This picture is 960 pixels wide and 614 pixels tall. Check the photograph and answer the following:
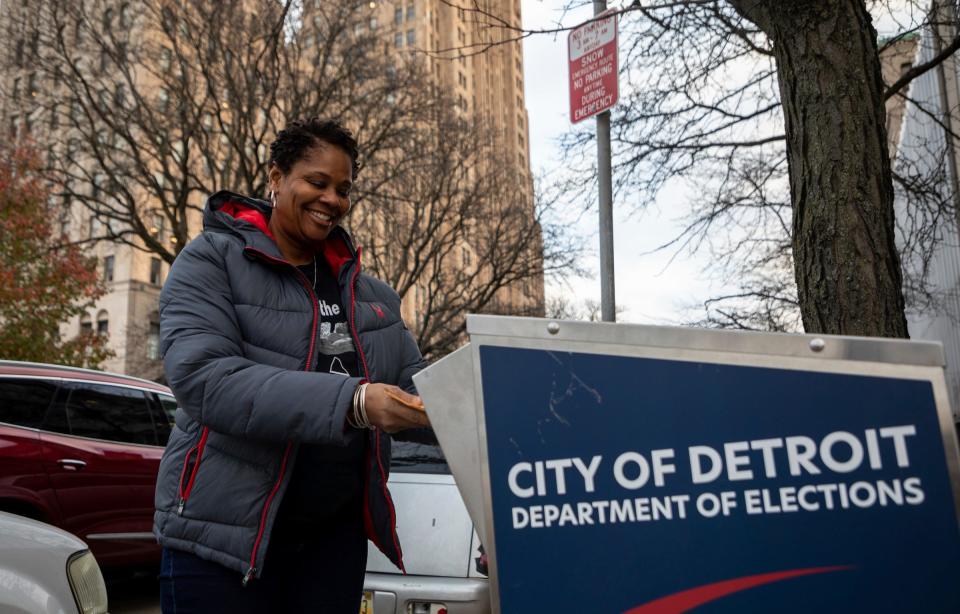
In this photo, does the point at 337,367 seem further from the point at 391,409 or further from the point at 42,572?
the point at 42,572

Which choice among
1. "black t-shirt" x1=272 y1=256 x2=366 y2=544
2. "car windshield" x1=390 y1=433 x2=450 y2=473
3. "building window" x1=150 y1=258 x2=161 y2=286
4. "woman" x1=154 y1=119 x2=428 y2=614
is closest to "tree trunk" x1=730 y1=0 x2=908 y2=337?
"car windshield" x1=390 y1=433 x2=450 y2=473

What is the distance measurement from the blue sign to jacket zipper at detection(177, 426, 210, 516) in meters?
0.85

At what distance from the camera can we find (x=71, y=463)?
5754 millimetres

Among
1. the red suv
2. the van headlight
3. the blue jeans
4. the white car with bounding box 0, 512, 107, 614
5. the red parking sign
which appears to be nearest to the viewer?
the blue jeans

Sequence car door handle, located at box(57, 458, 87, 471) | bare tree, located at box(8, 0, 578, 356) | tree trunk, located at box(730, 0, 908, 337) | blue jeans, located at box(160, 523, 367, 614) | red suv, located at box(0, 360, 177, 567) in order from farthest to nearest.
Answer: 1. bare tree, located at box(8, 0, 578, 356)
2. car door handle, located at box(57, 458, 87, 471)
3. red suv, located at box(0, 360, 177, 567)
4. tree trunk, located at box(730, 0, 908, 337)
5. blue jeans, located at box(160, 523, 367, 614)

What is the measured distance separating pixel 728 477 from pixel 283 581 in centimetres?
125

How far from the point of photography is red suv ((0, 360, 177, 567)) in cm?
→ 552

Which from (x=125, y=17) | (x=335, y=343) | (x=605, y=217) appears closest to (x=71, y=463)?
(x=605, y=217)

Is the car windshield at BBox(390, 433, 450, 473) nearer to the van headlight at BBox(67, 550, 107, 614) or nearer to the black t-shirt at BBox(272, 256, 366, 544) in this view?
the van headlight at BBox(67, 550, 107, 614)

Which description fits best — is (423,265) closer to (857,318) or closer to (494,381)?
(857,318)

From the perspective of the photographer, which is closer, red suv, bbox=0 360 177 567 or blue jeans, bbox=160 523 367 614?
blue jeans, bbox=160 523 367 614

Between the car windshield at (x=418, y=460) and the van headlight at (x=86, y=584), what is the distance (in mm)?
1654

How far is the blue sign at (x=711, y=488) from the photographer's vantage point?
117 centimetres

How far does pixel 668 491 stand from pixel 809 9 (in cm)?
325
